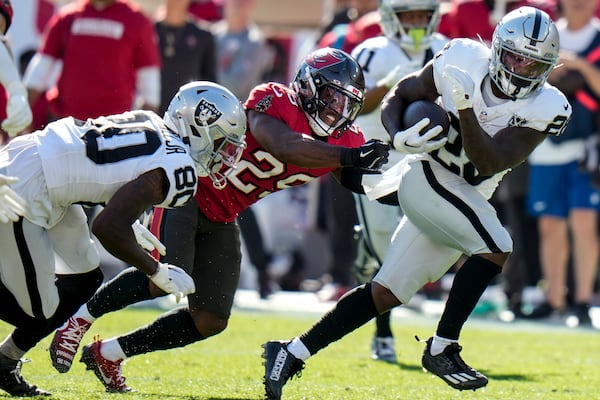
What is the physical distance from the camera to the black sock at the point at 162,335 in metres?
5.11

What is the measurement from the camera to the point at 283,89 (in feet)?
16.6

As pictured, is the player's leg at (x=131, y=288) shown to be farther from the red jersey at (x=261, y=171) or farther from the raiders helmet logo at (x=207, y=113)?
the raiders helmet logo at (x=207, y=113)

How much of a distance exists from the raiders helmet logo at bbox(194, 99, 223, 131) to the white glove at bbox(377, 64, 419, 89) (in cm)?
183

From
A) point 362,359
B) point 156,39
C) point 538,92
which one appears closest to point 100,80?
point 156,39

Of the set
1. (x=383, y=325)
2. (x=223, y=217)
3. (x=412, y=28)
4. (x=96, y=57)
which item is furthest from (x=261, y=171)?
(x=96, y=57)

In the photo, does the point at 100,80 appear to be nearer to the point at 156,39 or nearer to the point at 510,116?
the point at 156,39

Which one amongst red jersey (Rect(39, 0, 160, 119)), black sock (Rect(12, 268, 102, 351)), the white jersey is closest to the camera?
the white jersey

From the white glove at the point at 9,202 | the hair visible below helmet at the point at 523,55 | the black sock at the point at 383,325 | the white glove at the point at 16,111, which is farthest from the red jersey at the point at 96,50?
the white glove at the point at 9,202

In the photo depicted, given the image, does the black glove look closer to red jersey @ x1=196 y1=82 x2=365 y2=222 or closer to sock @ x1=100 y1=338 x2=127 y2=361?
red jersey @ x1=196 y1=82 x2=365 y2=222

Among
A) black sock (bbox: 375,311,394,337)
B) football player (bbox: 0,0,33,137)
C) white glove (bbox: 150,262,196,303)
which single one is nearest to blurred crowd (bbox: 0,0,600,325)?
black sock (bbox: 375,311,394,337)

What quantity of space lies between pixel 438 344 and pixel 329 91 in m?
1.11

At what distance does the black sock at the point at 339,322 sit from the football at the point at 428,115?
733 mm

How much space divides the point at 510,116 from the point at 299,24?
284 inches

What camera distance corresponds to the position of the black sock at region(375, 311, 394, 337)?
6.31 metres
